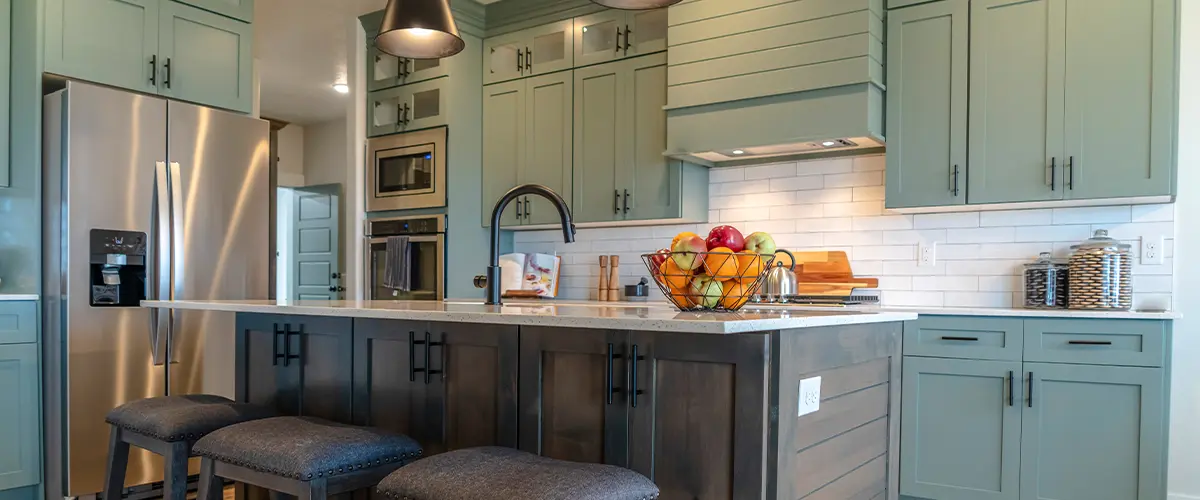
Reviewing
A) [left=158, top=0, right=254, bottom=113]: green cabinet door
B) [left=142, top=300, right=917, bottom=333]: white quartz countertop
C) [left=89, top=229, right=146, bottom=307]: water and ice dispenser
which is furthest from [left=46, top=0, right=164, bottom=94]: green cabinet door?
[left=142, top=300, right=917, bottom=333]: white quartz countertop

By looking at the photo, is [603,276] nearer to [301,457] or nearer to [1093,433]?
[1093,433]

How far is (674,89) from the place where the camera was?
410 centimetres

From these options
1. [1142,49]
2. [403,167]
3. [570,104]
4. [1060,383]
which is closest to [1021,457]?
[1060,383]

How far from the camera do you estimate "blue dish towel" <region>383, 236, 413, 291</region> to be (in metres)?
4.84

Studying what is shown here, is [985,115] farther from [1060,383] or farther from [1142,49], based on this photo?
[1060,383]

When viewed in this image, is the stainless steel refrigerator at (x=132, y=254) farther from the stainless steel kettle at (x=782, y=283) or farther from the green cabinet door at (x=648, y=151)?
the stainless steel kettle at (x=782, y=283)

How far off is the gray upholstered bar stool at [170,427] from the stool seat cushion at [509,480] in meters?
0.88

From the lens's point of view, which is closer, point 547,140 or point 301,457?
point 301,457

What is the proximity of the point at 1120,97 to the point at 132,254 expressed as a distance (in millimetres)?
4165

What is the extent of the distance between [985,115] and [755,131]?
98 centimetres

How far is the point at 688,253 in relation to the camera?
6.44 feet

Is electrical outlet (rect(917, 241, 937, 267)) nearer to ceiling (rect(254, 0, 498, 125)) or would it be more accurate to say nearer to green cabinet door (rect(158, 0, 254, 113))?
ceiling (rect(254, 0, 498, 125))

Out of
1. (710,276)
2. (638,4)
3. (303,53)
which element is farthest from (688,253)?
(303,53)

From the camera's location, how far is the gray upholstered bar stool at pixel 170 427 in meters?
2.24
